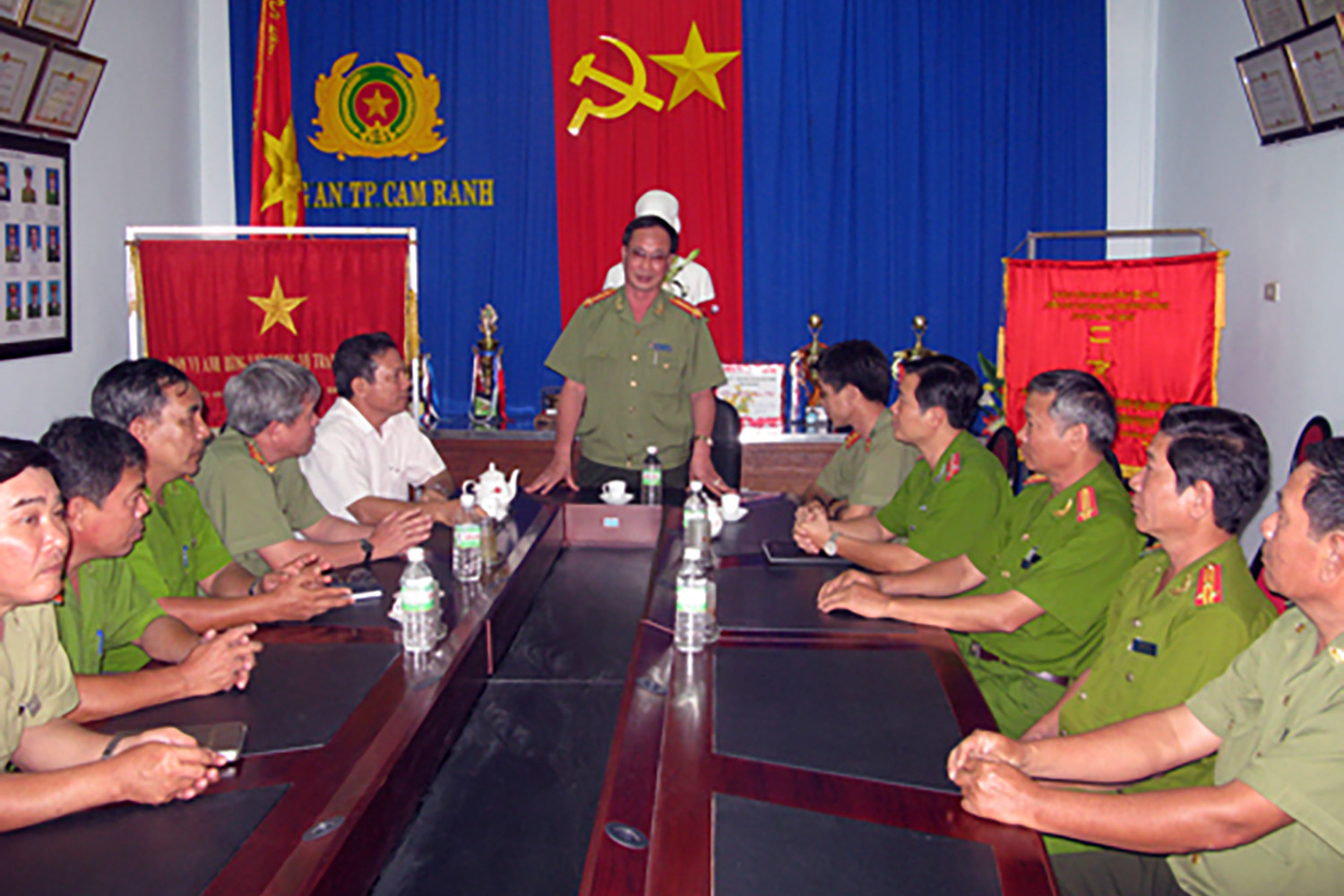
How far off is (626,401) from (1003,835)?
2446mm

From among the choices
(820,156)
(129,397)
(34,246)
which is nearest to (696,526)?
(129,397)

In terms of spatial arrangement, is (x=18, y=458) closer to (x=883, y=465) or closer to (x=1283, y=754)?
(x=1283, y=754)

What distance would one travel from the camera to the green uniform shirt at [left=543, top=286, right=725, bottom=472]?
139 inches

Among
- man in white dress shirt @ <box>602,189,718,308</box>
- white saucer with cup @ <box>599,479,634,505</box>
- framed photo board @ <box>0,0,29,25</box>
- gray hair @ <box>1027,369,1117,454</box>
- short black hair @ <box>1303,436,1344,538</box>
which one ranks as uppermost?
framed photo board @ <box>0,0,29,25</box>

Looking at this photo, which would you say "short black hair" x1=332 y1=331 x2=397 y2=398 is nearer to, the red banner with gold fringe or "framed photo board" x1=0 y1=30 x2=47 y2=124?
"framed photo board" x1=0 y1=30 x2=47 y2=124

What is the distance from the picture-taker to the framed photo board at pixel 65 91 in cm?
393

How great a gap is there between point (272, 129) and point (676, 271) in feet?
6.85

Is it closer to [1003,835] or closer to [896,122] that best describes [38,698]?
[1003,835]

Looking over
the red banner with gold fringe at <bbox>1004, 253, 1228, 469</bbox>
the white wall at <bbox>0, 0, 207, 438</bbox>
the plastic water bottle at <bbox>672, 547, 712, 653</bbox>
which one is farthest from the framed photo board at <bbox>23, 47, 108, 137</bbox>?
the red banner with gold fringe at <bbox>1004, 253, 1228, 469</bbox>

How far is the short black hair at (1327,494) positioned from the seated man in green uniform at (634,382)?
232 centimetres

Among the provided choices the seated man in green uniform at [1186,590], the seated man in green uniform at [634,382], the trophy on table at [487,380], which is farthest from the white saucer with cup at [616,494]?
the trophy on table at [487,380]

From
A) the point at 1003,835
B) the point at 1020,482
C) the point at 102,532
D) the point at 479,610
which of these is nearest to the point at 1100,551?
the point at 1003,835

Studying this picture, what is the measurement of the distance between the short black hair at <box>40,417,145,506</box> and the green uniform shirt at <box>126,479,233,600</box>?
34 centimetres

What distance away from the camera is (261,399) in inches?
95.7
